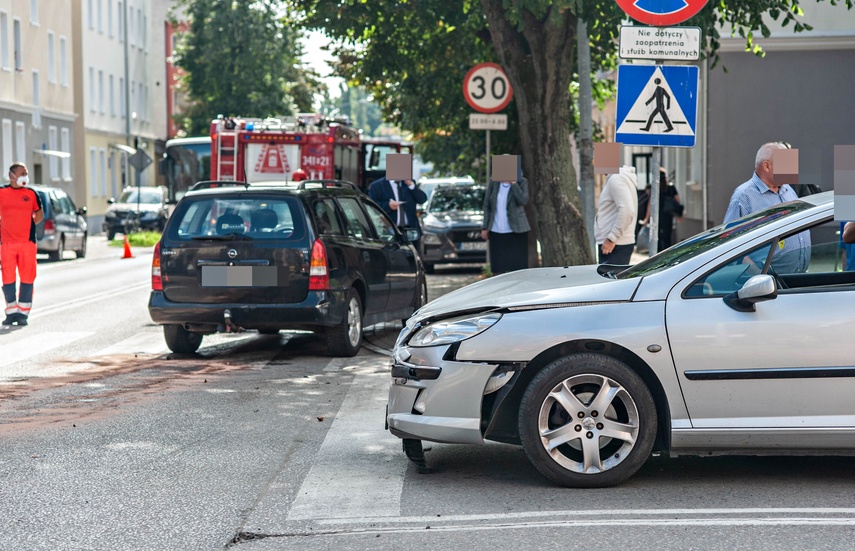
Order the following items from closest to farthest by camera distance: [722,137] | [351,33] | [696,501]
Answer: [696,501]
[351,33]
[722,137]

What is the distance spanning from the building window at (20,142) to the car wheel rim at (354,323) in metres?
37.5

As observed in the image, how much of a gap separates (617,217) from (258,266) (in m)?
3.19

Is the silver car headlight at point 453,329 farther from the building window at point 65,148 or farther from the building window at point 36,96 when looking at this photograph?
the building window at point 65,148

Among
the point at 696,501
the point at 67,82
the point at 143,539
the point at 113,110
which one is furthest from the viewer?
the point at 113,110

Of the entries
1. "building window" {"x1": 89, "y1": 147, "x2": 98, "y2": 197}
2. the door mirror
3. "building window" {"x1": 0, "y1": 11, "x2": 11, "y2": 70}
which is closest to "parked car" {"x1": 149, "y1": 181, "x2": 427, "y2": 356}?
the door mirror

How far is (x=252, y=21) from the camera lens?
6644cm

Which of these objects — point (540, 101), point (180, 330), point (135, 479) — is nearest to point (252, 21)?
point (540, 101)

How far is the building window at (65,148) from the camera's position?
54781 millimetres

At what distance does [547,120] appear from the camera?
53.7ft

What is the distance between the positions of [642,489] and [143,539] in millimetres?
2395

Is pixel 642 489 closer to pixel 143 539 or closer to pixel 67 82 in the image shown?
pixel 143 539

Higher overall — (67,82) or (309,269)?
(67,82)

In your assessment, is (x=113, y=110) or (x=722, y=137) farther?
(x=113, y=110)

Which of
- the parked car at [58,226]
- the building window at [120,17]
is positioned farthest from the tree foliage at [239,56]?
the parked car at [58,226]
